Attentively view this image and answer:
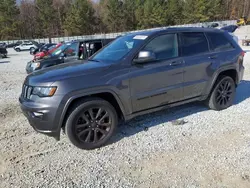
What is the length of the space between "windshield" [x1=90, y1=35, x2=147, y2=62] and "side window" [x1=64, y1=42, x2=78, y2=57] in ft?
15.9

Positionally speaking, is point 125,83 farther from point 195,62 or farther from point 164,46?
point 195,62

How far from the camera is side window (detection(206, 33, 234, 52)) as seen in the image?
15.5 ft

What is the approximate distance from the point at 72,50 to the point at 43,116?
20.8 feet

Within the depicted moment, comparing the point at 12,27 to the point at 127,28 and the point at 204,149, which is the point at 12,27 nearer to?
the point at 127,28

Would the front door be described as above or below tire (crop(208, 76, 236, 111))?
above

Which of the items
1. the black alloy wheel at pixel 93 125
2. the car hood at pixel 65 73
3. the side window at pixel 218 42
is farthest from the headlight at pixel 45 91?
the side window at pixel 218 42

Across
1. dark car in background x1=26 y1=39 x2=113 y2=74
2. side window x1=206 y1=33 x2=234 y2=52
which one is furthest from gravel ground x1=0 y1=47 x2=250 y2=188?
dark car in background x1=26 y1=39 x2=113 y2=74

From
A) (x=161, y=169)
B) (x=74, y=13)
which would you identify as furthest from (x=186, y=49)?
(x=74, y=13)

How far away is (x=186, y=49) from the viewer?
436 cm

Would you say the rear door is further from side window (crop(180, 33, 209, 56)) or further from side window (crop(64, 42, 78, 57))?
side window (crop(64, 42, 78, 57))

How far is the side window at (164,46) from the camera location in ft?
13.3

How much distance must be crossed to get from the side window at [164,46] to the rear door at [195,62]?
17cm

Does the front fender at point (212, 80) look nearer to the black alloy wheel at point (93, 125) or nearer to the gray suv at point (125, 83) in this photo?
the gray suv at point (125, 83)

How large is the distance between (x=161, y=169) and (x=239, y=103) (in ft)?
10.5
